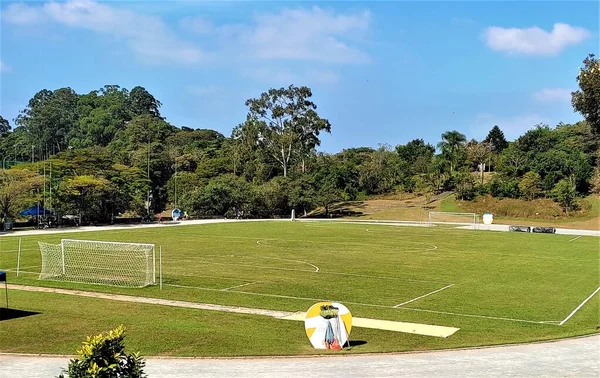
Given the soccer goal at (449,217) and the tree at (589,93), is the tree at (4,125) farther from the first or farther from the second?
the tree at (589,93)

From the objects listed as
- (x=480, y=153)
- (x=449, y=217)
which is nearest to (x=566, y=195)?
(x=449, y=217)

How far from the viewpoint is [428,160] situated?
10762cm

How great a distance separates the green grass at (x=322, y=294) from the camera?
16.7 m

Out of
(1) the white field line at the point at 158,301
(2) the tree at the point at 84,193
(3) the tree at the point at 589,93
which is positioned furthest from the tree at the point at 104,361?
(2) the tree at the point at 84,193

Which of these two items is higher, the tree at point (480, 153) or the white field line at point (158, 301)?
the tree at point (480, 153)

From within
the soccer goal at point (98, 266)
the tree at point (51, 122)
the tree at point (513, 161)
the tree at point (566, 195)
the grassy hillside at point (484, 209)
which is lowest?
the soccer goal at point (98, 266)

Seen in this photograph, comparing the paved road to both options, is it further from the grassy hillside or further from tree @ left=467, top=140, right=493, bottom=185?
tree @ left=467, top=140, right=493, bottom=185

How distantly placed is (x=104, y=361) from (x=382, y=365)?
7.64 meters

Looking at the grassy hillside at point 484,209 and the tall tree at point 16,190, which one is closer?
the tall tree at point 16,190

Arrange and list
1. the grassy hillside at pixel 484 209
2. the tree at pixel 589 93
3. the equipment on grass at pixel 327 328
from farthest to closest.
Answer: the grassy hillside at pixel 484 209, the tree at pixel 589 93, the equipment on grass at pixel 327 328

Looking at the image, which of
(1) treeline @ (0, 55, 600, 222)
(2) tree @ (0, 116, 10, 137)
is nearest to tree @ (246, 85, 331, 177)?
(1) treeline @ (0, 55, 600, 222)

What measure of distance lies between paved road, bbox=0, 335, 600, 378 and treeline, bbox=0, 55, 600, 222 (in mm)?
50701

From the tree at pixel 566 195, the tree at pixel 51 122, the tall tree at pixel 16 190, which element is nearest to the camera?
the tall tree at pixel 16 190

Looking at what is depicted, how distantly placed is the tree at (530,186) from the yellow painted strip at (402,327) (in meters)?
75.4
